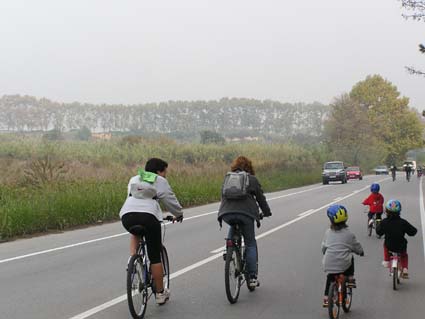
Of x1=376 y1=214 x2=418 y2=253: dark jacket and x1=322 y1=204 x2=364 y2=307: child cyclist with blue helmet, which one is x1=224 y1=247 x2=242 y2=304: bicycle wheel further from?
x1=376 y1=214 x2=418 y2=253: dark jacket

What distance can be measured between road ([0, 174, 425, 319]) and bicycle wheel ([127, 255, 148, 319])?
0.94 ft

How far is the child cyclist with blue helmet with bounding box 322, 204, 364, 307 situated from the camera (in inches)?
261

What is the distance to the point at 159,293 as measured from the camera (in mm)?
6992

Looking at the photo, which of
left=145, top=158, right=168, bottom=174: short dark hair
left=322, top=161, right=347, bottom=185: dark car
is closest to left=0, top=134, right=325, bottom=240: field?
left=322, top=161, right=347, bottom=185: dark car

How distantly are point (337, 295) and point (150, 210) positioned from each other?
2.21 m

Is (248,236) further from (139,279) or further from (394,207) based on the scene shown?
(394,207)

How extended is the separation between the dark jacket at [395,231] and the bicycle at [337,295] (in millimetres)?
1699

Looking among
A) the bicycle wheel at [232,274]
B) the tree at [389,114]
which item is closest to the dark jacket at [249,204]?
the bicycle wheel at [232,274]

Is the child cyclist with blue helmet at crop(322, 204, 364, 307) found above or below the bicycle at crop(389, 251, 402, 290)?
above

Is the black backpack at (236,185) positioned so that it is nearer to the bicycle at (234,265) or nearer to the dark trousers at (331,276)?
the bicycle at (234,265)

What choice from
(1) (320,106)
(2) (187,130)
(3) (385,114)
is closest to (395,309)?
(3) (385,114)

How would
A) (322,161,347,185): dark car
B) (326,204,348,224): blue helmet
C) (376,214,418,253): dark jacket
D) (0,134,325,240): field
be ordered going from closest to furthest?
(326,204,348,224): blue helmet < (376,214,418,253): dark jacket < (0,134,325,240): field < (322,161,347,185): dark car

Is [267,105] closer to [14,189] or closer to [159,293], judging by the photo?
[14,189]

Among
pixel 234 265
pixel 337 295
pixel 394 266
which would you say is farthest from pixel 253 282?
pixel 394 266
